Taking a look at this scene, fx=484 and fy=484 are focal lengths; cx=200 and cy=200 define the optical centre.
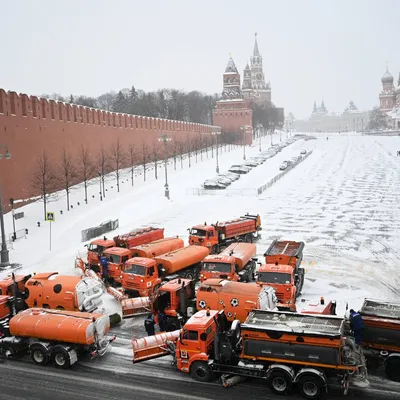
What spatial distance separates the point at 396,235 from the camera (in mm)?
29156

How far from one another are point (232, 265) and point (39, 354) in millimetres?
8266

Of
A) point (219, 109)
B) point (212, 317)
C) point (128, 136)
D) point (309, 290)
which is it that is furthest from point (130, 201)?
point (219, 109)

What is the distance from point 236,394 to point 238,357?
923 millimetres

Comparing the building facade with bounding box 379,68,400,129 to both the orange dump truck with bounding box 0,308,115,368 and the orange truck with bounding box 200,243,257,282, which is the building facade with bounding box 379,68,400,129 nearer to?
the orange truck with bounding box 200,243,257,282

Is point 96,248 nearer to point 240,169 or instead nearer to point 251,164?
point 240,169

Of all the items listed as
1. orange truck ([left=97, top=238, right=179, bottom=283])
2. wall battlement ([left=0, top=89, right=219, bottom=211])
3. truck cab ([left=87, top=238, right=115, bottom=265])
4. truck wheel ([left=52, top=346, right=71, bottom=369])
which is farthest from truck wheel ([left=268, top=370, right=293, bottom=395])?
wall battlement ([left=0, top=89, right=219, bottom=211])

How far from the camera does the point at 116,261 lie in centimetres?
2092

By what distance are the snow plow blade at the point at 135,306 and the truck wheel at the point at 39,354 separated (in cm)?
414

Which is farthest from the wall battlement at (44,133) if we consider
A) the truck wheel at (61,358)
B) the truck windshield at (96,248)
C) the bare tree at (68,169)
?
the truck wheel at (61,358)

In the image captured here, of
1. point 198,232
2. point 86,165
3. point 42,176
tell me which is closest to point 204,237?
point 198,232

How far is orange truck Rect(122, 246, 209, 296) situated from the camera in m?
18.7

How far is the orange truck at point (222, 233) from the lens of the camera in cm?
2486

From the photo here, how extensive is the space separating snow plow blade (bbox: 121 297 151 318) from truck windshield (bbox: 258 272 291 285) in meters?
4.19

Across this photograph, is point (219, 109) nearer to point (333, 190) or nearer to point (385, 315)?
point (333, 190)
